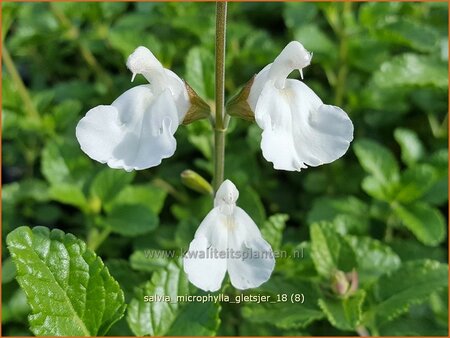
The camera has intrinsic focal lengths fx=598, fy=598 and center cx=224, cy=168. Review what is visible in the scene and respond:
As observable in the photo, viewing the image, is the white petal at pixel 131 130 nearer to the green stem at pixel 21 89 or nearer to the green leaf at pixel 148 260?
the green leaf at pixel 148 260

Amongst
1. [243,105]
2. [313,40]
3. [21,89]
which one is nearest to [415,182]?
[313,40]

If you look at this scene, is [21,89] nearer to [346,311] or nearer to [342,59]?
[342,59]

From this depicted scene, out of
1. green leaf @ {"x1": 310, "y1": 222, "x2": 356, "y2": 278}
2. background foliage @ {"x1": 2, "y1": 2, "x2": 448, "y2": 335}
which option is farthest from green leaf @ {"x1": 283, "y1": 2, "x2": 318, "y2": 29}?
green leaf @ {"x1": 310, "y1": 222, "x2": 356, "y2": 278}

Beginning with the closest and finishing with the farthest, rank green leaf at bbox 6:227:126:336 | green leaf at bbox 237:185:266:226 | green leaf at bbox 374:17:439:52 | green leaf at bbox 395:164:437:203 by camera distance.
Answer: green leaf at bbox 6:227:126:336
green leaf at bbox 237:185:266:226
green leaf at bbox 395:164:437:203
green leaf at bbox 374:17:439:52

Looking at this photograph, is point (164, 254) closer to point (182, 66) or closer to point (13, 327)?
point (13, 327)

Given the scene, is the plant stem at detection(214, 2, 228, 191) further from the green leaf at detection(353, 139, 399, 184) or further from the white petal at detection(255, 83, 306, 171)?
the green leaf at detection(353, 139, 399, 184)

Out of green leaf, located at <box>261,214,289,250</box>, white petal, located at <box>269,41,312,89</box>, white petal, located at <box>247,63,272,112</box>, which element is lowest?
green leaf, located at <box>261,214,289,250</box>
